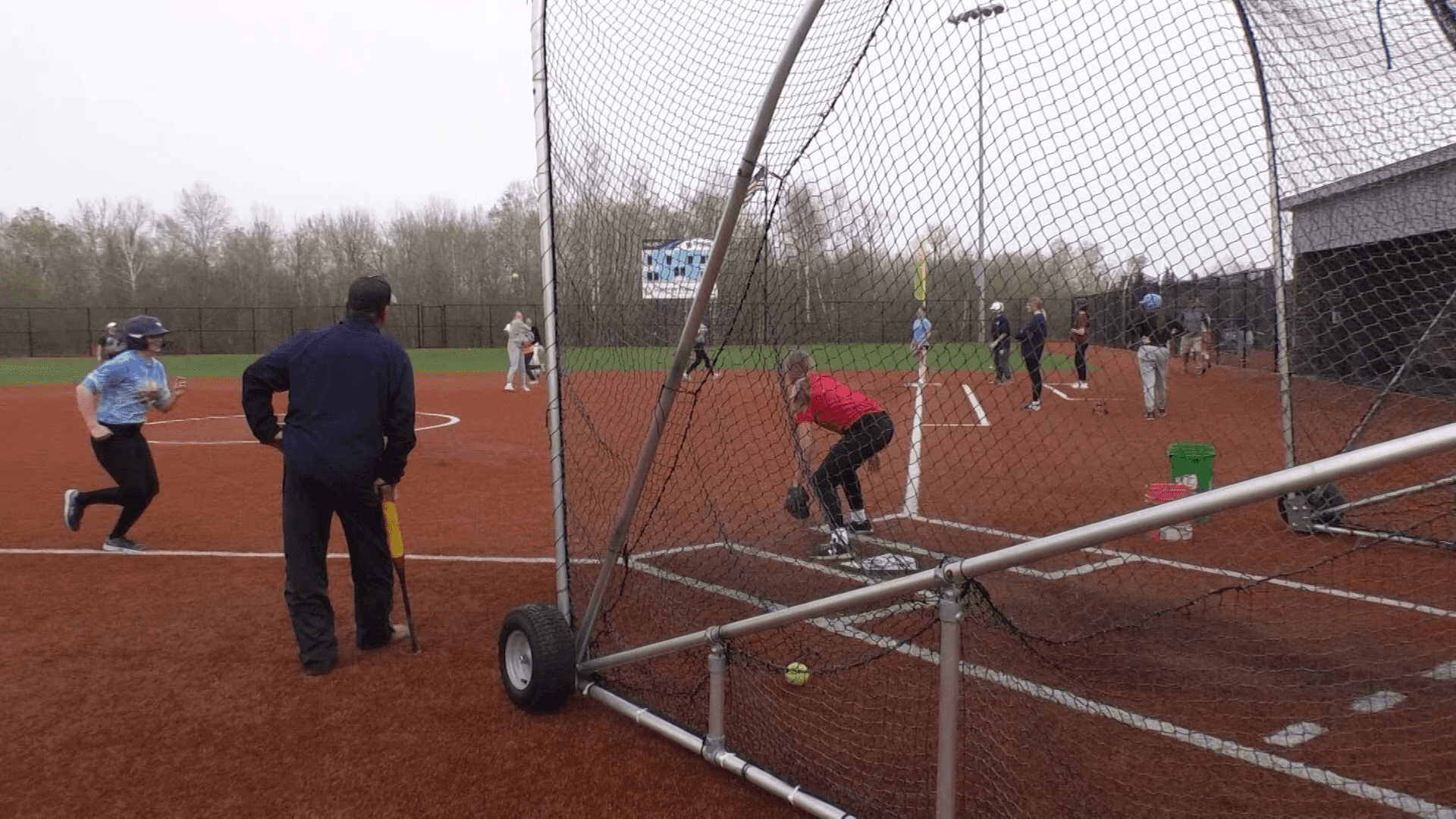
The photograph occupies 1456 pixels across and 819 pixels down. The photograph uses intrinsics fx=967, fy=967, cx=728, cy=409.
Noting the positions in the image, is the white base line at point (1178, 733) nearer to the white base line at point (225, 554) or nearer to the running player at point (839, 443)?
the running player at point (839, 443)

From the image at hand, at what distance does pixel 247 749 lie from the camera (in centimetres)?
402

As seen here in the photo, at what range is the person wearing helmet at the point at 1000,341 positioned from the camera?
3.26 m

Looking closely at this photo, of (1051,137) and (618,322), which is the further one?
(618,322)

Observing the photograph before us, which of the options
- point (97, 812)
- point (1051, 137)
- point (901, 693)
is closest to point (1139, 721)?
point (901, 693)

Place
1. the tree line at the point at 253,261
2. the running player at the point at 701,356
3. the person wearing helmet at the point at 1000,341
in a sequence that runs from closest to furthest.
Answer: the person wearing helmet at the point at 1000,341 → the running player at the point at 701,356 → the tree line at the point at 253,261

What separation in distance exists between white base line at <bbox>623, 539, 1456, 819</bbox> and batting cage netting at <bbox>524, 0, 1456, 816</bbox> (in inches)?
0.8

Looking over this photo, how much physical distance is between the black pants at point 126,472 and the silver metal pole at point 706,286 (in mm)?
4821

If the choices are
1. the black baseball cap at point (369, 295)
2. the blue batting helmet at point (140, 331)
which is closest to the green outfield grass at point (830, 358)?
the black baseball cap at point (369, 295)

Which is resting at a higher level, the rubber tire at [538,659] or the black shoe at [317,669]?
the rubber tire at [538,659]

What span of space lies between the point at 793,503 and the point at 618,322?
60.5 inches

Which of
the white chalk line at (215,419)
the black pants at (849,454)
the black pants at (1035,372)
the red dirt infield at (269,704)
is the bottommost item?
the red dirt infield at (269,704)

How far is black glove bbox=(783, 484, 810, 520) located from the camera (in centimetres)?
543

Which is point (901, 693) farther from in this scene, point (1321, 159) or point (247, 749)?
point (1321, 159)

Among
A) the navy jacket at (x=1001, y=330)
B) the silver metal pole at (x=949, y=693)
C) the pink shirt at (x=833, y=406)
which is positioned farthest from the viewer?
the pink shirt at (x=833, y=406)
